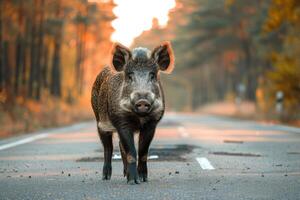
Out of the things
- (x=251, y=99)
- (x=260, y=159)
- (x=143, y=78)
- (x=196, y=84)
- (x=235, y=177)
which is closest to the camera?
(x=143, y=78)

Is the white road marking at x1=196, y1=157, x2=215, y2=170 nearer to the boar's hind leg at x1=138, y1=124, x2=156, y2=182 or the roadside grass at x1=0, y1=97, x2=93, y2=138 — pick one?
the boar's hind leg at x1=138, y1=124, x2=156, y2=182

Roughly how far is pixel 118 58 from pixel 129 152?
1218mm

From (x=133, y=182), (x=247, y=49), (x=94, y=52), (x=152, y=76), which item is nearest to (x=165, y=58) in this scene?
(x=152, y=76)

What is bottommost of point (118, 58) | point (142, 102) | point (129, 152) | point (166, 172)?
point (166, 172)

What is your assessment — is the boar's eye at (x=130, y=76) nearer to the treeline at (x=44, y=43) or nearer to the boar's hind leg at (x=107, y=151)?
the boar's hind leg at (x=107, y=151)

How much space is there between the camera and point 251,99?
61.7m

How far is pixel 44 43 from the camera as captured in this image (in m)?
49.4

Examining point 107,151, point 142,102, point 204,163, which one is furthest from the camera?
point 204,163

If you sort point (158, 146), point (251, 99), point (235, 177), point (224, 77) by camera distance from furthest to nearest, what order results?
point (224, 77) < point (251, 99) < point (158, 146) < point (235, 177)

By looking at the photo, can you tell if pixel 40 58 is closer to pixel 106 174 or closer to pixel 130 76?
pixel 106 174

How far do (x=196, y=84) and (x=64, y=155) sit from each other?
101015 millimetres

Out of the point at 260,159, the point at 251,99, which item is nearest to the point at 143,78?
the point at 260,159

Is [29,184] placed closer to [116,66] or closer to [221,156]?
[116,66]

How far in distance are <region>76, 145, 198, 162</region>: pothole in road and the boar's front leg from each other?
12.2ft
